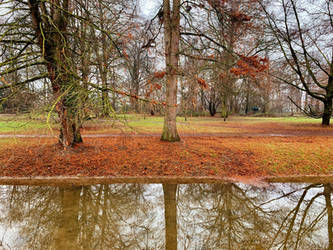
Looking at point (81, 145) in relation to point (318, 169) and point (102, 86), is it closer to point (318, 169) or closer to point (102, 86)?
point (102, 86)

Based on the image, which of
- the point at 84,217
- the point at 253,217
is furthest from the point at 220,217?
the point at 84,217

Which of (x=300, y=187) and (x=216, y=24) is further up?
(x=216, y=24)

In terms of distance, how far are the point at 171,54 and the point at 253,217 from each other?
7.72 m

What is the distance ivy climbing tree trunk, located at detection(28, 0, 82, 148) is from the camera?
6020mm

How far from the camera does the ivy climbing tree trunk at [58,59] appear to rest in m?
6.02

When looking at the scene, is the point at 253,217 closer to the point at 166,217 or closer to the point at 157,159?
the point at 166,217

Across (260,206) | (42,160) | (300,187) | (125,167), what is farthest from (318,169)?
(42,160)

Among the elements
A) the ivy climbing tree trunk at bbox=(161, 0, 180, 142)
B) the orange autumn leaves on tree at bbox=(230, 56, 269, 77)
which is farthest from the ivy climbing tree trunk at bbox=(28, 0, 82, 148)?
the orange autumn leaves on tree at bbox=(230, 56, 269, 77)

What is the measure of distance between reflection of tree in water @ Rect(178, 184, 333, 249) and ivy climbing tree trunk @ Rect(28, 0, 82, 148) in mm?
4338

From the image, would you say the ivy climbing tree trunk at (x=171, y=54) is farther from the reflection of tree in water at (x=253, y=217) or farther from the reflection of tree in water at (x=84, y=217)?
the reflection of tree in water at (x=84, y=217)

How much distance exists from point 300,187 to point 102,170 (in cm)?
676

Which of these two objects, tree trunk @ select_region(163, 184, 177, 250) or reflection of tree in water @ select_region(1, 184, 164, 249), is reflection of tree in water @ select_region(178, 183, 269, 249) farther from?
reflection of tree in water @ select_region(1, 184, 164, 249)

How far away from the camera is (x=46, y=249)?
3291 mm

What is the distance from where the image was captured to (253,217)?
452 centimetres
